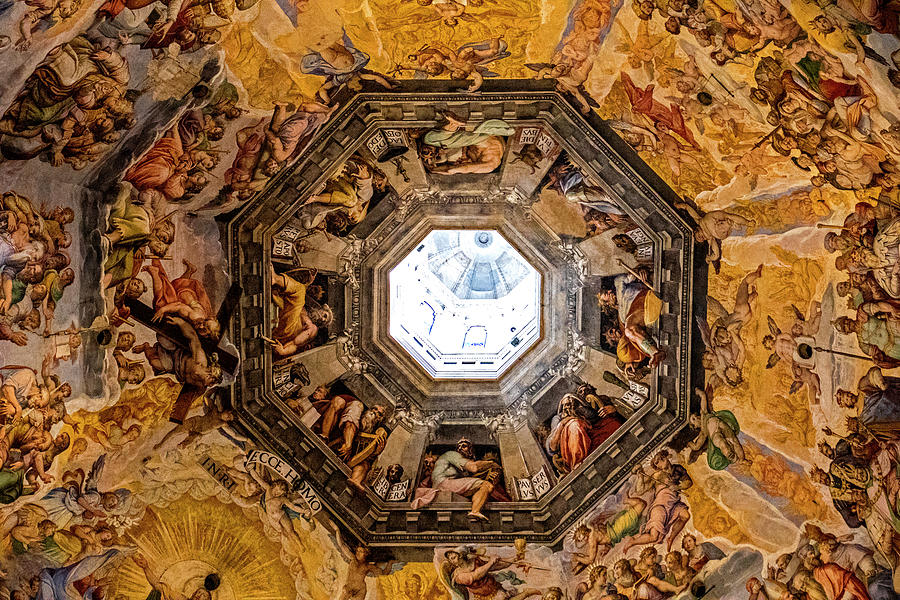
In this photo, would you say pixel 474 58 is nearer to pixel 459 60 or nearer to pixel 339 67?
pixel 459 60

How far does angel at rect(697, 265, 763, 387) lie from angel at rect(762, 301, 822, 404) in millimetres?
376

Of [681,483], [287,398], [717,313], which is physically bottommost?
[681,483]

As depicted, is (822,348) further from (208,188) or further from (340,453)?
(208,188)

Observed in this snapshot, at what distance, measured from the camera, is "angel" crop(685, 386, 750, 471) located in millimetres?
12758

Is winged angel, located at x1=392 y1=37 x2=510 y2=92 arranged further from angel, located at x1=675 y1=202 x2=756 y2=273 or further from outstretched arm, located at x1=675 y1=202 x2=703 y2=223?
angel, located at x1=675 y1=202 x2=756 y2=273

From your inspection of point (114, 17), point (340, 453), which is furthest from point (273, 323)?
point (114, 17)

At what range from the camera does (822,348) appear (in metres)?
11.5

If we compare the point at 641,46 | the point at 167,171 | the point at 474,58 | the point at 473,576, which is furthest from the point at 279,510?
the point at 641,46

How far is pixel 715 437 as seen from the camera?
42.4 ft

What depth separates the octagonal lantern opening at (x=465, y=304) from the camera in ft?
50.6

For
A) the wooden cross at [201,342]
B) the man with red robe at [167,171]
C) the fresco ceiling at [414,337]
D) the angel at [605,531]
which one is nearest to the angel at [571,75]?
the fresco ceiling at [414,337]

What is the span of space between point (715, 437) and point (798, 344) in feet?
6.52

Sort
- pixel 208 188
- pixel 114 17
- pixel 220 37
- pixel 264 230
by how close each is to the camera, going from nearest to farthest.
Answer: pixel 114 17
pixel 220 37
pixel 208 188
pixel 264 230

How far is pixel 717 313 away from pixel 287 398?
6.74 m
